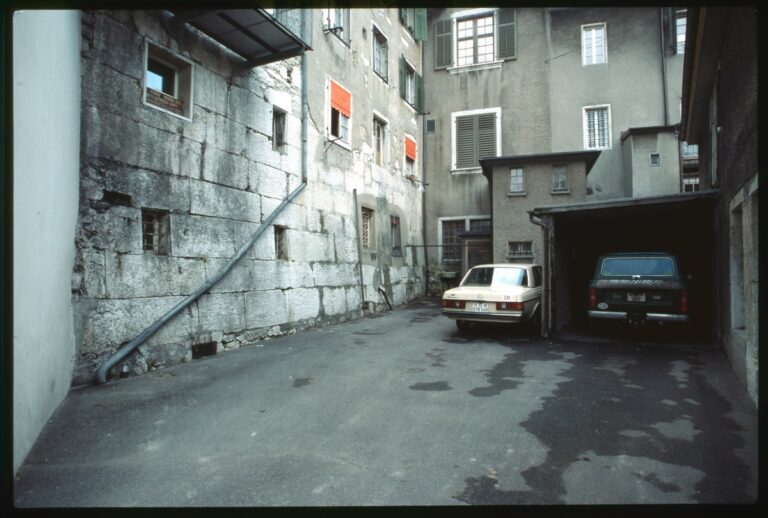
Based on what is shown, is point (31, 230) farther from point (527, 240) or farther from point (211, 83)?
point (527, 240)

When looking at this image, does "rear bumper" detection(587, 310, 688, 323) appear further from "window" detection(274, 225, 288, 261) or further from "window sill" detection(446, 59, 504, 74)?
"window sill" detection(446, 59, 504, 74)

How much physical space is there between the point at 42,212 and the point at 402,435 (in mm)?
3902

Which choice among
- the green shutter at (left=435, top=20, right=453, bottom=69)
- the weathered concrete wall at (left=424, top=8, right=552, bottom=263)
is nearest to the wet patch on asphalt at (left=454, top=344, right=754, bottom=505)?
the weathered concrete wall at (left=424, top=8, right=552, bottom=263)

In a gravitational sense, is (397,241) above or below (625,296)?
above

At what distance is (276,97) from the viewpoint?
33.7 feet

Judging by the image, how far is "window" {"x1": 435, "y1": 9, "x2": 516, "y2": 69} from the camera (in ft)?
63.7

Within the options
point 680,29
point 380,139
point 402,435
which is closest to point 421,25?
point 380,139

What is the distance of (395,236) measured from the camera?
16938 mm

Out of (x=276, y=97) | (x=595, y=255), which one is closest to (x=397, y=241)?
(x=595, y=255)

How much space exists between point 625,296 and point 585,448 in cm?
605

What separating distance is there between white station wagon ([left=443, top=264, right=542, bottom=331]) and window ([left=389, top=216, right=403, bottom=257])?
19.2 ft

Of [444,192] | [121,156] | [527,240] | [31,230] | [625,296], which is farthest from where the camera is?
[444,192]

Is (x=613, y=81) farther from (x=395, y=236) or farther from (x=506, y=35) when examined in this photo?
(x=395, y=236)

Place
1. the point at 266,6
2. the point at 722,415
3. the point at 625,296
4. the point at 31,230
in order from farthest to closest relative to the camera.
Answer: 1. the point at 625,296
2. the point at 266,6
3. the point at 722,415
4. the point at 31,230
